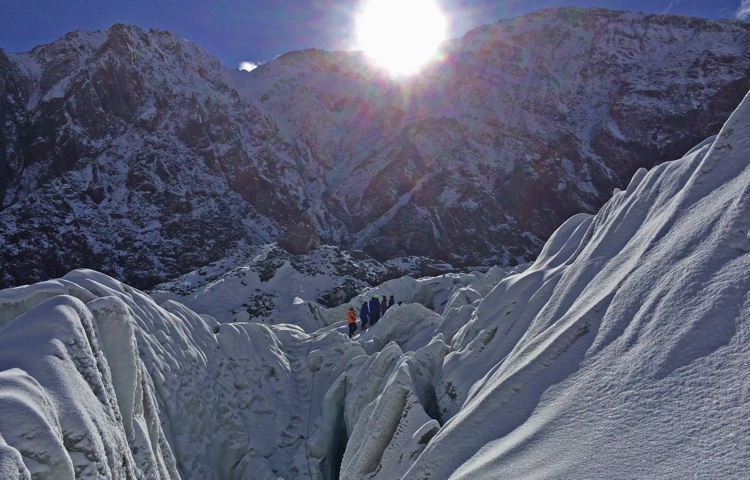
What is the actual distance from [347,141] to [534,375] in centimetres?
10603

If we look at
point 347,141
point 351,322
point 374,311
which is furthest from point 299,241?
point 347,141

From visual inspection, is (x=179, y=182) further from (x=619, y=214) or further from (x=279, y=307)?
(x=619, y=214)

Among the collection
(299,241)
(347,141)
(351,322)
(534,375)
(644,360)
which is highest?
(347,141)

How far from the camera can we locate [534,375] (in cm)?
520

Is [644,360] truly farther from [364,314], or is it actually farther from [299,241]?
[299,241]

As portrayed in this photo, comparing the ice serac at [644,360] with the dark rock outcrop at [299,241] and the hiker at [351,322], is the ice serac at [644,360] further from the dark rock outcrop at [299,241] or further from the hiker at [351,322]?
the dark rock outcrop at [299,241]

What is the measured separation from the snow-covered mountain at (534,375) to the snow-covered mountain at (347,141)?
53.9 metres

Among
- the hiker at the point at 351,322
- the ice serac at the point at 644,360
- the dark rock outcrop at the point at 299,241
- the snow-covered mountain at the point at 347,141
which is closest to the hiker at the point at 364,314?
the hiker at the point at 351,322

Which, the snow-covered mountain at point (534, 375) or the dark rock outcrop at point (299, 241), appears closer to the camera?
the snow-covered mountain at point (534, 375)

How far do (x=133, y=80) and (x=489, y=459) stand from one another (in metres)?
94.5

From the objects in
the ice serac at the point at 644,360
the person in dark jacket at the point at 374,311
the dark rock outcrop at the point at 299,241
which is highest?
the dark rock outcrop at the point at 299,241

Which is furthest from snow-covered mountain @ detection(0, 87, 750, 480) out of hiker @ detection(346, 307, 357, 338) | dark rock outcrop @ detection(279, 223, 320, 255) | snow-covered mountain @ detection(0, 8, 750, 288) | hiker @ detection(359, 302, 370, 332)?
snow-covered mountain @ detection(0, 8, 750, 288)

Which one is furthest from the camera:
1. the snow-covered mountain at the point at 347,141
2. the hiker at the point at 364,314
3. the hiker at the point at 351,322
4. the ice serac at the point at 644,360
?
the snow-covered mountain at the point at 347,141

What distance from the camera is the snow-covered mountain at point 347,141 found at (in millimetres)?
67938
